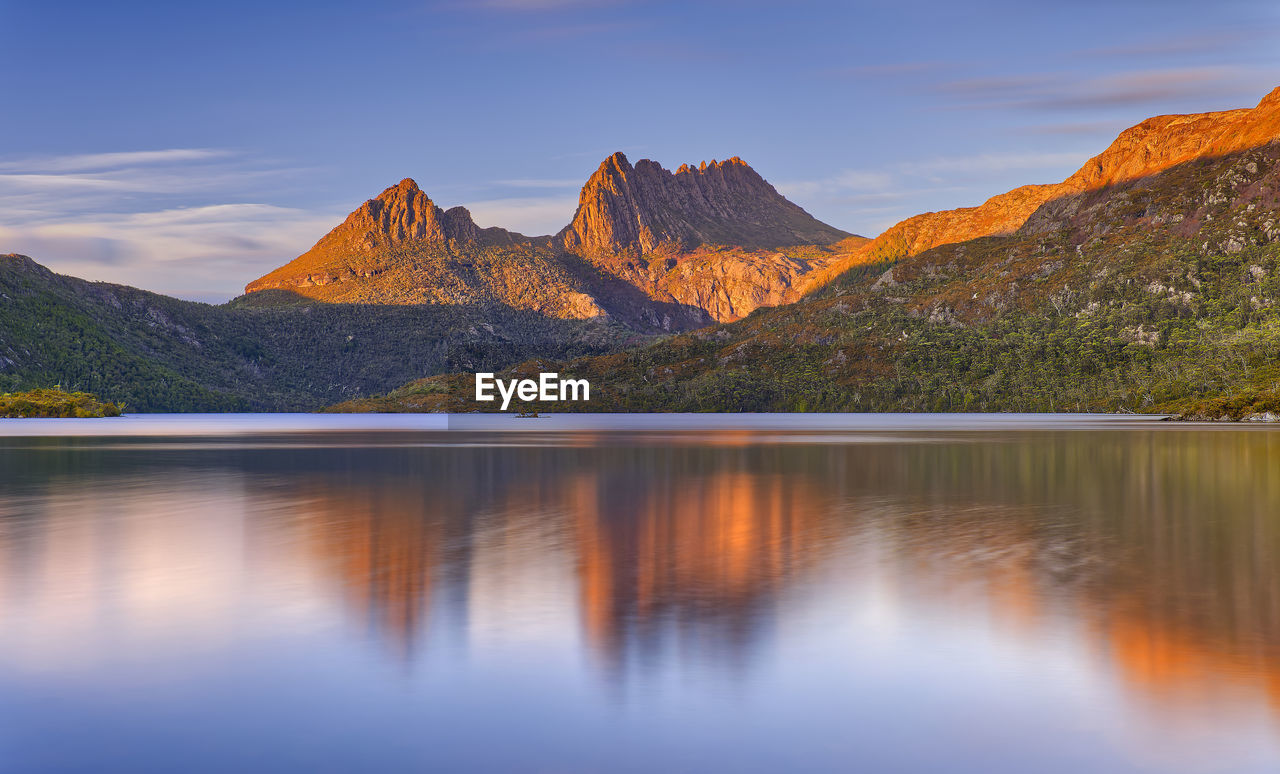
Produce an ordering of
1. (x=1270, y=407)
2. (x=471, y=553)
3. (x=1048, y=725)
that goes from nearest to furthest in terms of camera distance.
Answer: (x=1048, y=725)
(x=471, y=553)
(x=1270, y=407)

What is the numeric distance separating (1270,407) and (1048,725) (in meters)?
170

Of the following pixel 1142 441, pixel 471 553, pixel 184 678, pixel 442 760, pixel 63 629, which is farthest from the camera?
pixel 1142 441

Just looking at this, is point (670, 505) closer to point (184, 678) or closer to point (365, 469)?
point (184, 678)

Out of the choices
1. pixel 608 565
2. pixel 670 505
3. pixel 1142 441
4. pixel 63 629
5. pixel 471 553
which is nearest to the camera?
pixel 63 629

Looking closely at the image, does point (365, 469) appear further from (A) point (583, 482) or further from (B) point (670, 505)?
(B) point (670, 505)

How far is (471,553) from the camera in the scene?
25.8 m

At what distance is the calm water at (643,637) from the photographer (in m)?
10.9

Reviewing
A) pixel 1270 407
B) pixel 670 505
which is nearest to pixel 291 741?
pixel 670 505

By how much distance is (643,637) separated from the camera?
1594 cm

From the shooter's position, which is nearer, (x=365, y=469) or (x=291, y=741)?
(x=291, y=741)

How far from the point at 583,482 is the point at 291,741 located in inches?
1559

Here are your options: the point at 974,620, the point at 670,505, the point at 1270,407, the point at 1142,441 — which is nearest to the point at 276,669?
the point at 974,620

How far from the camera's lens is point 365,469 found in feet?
207

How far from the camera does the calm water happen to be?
35.8 ft
